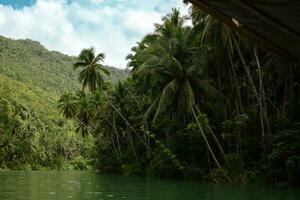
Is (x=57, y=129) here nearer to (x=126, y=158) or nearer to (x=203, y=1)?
(x=126, y=158)

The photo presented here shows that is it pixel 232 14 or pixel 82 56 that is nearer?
pixel 232 14

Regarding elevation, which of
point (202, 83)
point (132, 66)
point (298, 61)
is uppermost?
point (132, 66)

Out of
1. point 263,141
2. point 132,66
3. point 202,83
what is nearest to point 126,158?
point 132,66

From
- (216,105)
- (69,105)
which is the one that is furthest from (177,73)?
(69,105)

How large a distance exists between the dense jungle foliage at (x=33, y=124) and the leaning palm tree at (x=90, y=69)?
96.3ft

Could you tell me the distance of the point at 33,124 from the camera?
3388 inches

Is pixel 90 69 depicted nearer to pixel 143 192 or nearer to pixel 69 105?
pixel 69 105

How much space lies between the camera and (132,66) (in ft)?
156

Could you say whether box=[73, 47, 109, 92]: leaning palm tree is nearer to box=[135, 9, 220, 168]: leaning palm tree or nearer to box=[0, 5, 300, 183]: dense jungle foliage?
box=[0, 5, 300, 183]: dense jungle foliage

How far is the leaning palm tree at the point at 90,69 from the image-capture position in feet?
176

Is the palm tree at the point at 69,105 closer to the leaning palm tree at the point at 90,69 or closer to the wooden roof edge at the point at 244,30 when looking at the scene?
the leaning palm tree at the point at 90,69

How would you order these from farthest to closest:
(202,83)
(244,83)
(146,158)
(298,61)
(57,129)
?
(57,129), (146,158), (244,83), (202,83), (298,61)

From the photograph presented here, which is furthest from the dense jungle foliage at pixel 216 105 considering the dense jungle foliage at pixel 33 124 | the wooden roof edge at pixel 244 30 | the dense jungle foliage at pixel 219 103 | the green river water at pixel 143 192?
the dense jungle foliage at pixel 33 124

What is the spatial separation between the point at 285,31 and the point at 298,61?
1.64 feet
